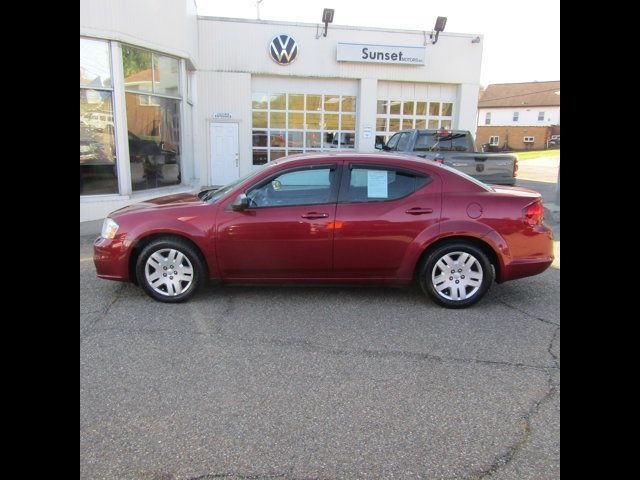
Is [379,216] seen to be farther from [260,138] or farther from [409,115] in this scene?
[409,115]

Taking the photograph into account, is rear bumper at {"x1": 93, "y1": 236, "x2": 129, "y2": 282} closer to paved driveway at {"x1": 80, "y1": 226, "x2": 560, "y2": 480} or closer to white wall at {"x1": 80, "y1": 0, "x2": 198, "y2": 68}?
paved driveway at {"x1": 80, "y1": 226, "x2": 560, "y2": 480}

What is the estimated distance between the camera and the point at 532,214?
184 inches

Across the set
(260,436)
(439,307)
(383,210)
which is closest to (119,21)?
(383,210)

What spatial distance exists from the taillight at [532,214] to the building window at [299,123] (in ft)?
37.6

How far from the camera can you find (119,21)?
912 centimetres

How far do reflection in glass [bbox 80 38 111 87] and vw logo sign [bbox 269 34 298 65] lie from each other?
21.6ft

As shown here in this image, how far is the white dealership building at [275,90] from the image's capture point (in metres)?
11.2

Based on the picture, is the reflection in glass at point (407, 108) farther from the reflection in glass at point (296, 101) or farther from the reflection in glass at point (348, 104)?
the reflection in glass at point (296, 101)

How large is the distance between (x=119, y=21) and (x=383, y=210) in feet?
25.1

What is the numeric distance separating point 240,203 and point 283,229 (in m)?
0.50

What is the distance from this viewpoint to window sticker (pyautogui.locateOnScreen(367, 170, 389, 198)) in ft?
15.5

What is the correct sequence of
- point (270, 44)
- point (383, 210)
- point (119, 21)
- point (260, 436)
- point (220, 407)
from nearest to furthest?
point (260, 436) → point (220, 407) → point (383, 210) → point (119, 21) → point (270, 44)
